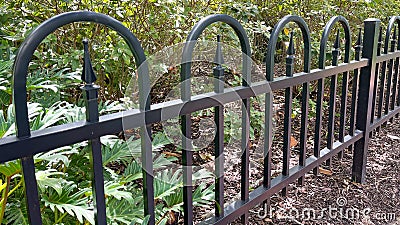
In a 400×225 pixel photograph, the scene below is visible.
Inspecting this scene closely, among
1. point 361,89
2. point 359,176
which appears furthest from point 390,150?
point 361,89

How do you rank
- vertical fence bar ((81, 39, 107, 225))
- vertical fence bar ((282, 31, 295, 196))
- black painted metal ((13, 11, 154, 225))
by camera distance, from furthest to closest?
vertical fence bar ((282, 31, 295, 196)) < vertical fence bar ((81, 39, 107, 225)) < black painted metal ((13, 11, 154, 225))

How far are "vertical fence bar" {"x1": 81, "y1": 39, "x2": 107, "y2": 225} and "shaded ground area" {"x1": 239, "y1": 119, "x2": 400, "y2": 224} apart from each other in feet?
4.26

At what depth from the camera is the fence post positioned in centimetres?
261

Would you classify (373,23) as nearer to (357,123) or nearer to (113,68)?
(357,123)

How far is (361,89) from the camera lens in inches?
107

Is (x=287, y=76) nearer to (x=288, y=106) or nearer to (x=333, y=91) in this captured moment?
(x=288, y=106)

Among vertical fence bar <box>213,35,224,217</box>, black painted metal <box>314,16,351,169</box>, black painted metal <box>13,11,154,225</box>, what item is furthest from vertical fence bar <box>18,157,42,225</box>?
black painted metal <box>314,16,351,169</box>

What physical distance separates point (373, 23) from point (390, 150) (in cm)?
140

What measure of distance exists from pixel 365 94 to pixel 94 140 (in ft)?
6.70

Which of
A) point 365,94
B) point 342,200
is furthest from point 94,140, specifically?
point 365,94

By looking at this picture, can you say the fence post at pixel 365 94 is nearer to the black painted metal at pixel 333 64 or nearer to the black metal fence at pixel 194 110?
the black metal fence at pixel 194 110

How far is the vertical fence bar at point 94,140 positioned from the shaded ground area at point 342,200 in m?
1.30

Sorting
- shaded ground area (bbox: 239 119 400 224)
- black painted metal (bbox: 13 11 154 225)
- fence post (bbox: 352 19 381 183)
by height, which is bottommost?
shaded ground area (bbox: 239 119 400 224)

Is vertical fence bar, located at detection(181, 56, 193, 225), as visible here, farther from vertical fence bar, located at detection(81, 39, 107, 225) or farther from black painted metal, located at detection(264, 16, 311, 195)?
black painted metal, located at detection(264, 16, 311, 195)
